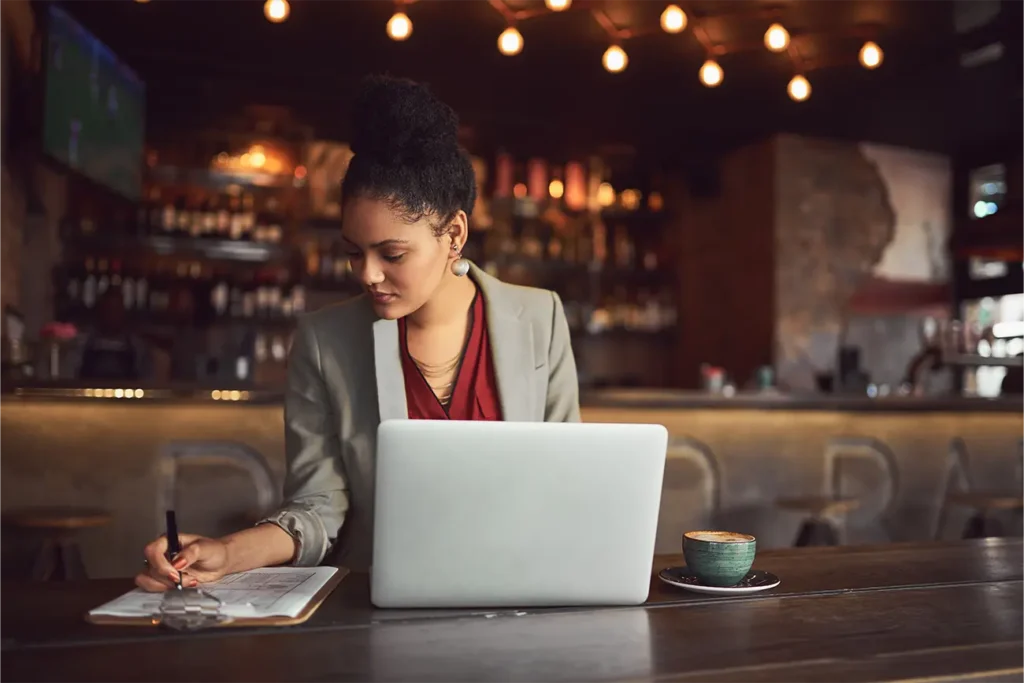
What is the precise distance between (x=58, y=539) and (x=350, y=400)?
Result: 5.84 feet

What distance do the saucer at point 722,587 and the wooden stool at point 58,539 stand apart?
206 cm

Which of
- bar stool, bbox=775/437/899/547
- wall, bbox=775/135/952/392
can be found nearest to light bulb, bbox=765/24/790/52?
bar stool, bbox=775/437/899/547

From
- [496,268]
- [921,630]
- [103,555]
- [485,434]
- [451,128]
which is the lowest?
[103,555]

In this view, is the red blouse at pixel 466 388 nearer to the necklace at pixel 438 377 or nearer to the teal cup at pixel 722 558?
the necklace at pixel 438 377

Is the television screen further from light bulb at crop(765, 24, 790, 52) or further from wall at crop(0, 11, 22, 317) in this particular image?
light bulb at crop(765, 24, 790, 52)

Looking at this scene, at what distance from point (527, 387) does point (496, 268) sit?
14.2 feet

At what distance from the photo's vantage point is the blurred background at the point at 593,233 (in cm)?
311

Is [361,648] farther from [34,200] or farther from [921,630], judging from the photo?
[34,200]

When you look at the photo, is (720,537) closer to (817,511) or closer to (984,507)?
(817,511)

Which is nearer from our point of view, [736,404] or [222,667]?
[222,667]

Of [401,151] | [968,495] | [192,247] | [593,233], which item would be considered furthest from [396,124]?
[593,233]

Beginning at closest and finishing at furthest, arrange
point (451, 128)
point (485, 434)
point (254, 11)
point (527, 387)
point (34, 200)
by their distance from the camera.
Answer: point (485, 434), point (451, 128), point (527, 387), point (254, 11), point (34, 200)

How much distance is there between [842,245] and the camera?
623cm

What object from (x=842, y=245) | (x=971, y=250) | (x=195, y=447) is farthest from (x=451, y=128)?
(x=971, y=250)
